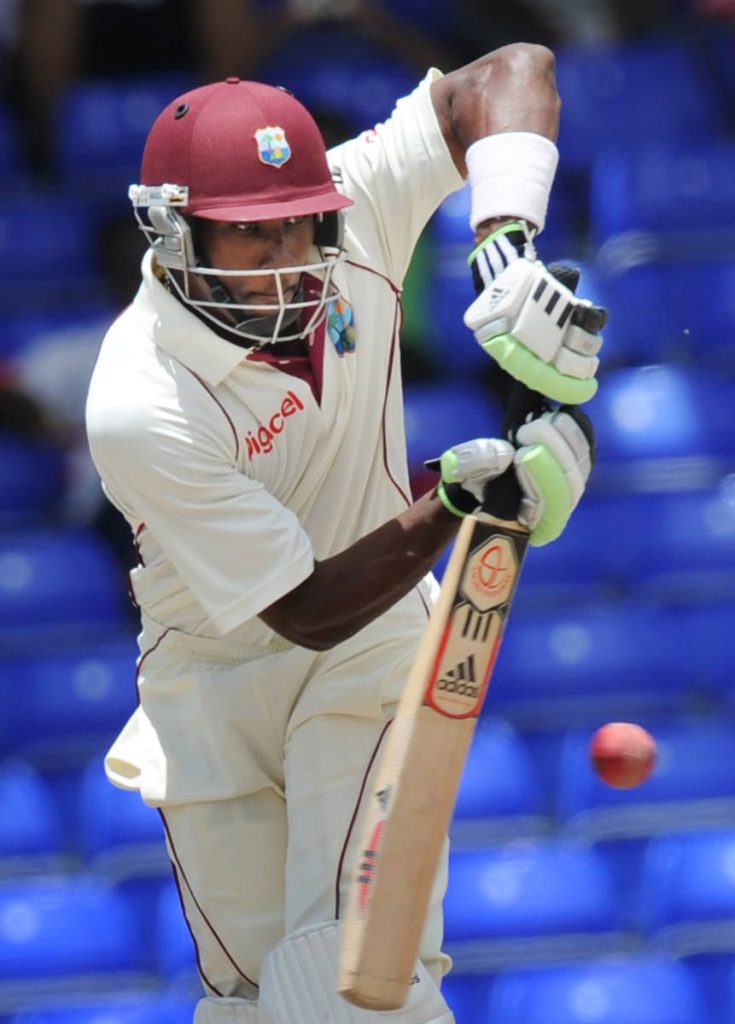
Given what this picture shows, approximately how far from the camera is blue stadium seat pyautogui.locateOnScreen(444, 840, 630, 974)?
14.4 feet

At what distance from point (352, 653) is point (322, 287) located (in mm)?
537

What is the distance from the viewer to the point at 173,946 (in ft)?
14.4

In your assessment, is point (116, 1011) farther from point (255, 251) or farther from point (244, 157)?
point (244, 157)

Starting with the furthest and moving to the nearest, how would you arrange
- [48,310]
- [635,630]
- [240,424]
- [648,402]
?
[48,310], [648,402], [635,630], [240,424]

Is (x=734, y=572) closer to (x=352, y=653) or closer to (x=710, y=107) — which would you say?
(x=710, y=107)

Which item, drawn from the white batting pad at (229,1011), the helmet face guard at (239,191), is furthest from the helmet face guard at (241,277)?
the white batting pad at (229,1011)

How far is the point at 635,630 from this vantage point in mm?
4867

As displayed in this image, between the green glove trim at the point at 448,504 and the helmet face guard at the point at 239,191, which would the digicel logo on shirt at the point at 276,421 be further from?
the green glove trim at the point at 448,504

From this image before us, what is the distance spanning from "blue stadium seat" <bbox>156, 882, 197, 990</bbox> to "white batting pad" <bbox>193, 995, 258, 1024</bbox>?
123cm

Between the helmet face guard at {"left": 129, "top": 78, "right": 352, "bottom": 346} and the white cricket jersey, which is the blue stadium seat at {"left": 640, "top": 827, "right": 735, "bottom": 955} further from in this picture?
the helmet face guard at {"left": 129, "top": 78, "right": 352, "bottom": 346}

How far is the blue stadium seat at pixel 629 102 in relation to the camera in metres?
5.76

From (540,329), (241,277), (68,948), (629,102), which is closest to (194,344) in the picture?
(241,277)

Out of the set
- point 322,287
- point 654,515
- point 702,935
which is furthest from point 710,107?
point 322,287

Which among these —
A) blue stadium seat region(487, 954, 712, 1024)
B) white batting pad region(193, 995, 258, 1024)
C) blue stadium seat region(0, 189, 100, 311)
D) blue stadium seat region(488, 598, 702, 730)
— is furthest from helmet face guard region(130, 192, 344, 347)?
blue stadium seat region(0, 189, 100, 311)
